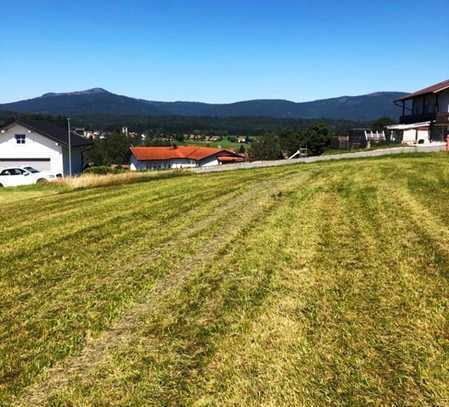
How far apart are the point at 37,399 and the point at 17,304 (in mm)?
2166

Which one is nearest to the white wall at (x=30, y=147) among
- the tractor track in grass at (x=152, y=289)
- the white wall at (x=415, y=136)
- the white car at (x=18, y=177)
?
the white car at (x=18, y=177)

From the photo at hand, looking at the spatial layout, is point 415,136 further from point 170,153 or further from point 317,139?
point 170,153

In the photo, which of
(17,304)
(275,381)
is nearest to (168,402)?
(275,381)

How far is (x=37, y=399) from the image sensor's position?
11.3ft

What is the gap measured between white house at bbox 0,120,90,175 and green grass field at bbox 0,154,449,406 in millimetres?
29437

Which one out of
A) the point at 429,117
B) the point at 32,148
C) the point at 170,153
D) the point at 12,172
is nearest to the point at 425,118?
the point at 429,117

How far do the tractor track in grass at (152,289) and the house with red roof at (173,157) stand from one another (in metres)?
68.6

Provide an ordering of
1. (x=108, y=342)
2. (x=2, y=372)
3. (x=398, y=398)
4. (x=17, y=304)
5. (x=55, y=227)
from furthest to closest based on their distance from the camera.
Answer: (x=55, y=227) → (x=17, y=304) → (x=108, y=342) → (x=2, y=372) → (x=398, y=398)

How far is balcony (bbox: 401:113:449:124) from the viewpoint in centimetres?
3196

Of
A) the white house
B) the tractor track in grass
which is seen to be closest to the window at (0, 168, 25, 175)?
the white house

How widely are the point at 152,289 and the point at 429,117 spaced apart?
117 feet

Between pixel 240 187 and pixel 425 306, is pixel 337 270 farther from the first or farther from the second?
pixel 240 187

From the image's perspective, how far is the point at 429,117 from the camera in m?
34.6

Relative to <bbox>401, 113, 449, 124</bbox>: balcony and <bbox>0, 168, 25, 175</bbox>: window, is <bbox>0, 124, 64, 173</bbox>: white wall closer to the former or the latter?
<bbox>0, 168, 25, 175</bbox>: window
